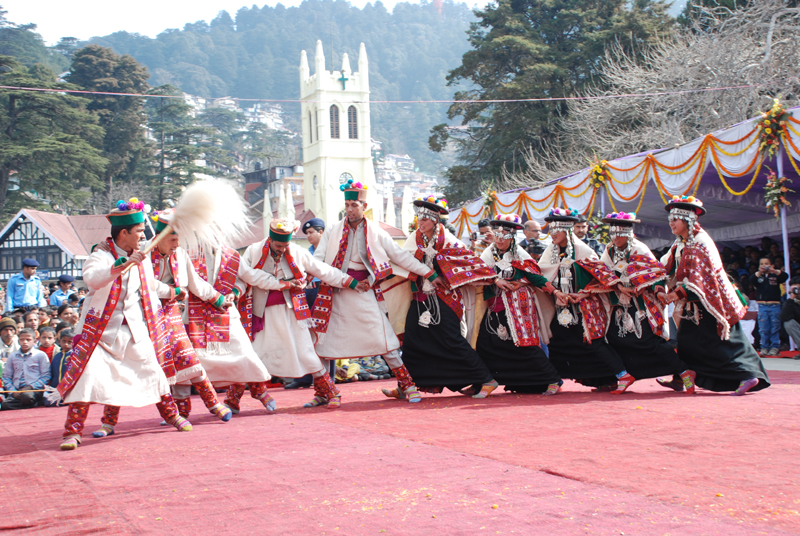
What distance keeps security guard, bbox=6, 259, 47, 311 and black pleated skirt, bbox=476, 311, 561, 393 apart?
8270 millimetres

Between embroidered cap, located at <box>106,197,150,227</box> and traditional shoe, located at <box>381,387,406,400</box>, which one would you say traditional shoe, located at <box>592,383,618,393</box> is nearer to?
traditional shoe, located at <box>381,387,406,400</box>

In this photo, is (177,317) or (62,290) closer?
(177,317)

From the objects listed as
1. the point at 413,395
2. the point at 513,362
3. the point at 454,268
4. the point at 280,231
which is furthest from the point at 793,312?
the point at 280,231

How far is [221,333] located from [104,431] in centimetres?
114

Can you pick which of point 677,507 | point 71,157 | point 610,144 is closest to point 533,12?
point 610,144

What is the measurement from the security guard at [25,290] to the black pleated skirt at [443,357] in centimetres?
785

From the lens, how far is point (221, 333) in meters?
6.42

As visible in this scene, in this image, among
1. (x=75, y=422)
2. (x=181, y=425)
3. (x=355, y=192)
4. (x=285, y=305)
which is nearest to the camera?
(x=75, y=422)

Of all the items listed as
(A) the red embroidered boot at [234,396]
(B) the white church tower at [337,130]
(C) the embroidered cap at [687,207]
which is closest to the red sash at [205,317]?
(A) the red embroidered boot at [234,396]

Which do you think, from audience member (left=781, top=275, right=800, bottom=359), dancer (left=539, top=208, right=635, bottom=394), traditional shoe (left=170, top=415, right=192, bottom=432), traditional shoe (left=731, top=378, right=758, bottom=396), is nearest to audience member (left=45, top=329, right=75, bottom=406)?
traditional shoe (left=170, top=415, right=192, bottom=432)

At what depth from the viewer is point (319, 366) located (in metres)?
6.90

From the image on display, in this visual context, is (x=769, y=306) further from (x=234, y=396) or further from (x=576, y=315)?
(x=234, y=396)

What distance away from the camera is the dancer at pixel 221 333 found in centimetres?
639

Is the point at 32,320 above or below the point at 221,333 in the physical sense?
above
